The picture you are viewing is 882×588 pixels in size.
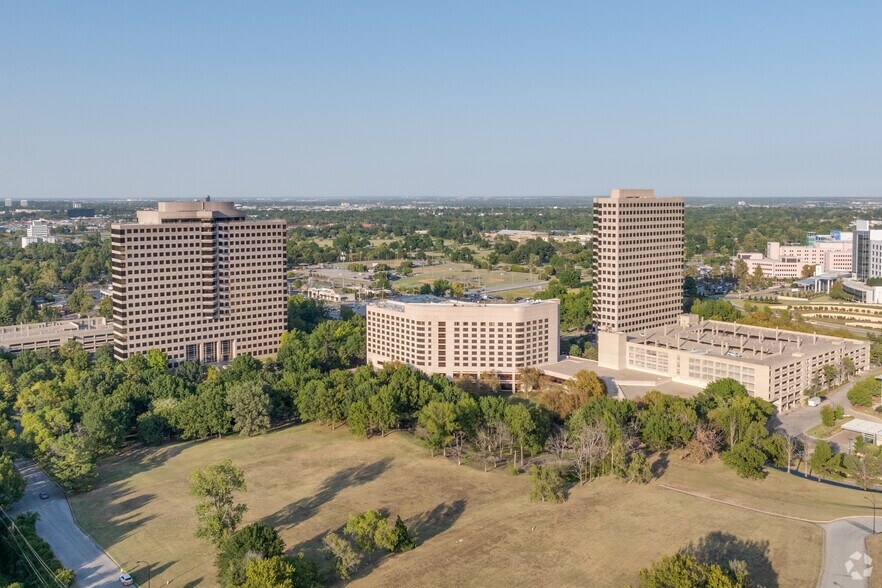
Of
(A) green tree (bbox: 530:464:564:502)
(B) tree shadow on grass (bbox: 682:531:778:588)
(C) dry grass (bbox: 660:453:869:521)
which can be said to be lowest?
(B) tree shadow on grass (bbox: 682:531:778:588)

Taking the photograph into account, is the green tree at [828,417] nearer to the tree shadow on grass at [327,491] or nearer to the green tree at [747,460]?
the green tree at [747,460]

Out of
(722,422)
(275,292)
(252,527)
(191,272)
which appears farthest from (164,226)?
(722,422)

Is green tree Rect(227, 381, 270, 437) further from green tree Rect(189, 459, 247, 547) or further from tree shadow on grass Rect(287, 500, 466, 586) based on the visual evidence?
tree shadow on grass Rect(287, 500, 466, 586)

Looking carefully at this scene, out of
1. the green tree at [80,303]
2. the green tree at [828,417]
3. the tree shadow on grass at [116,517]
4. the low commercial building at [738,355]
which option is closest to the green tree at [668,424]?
the low commercial building at [738,355]

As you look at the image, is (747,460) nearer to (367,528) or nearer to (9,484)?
(367,528)

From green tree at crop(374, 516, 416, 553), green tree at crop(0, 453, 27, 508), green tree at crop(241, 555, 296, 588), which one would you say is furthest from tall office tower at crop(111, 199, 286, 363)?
green tree at crop(241, 555, 296, 588)

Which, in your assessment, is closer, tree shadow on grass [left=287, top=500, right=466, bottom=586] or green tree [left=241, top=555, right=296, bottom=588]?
green tree [left=241, top=555, right=296, bottom=588]

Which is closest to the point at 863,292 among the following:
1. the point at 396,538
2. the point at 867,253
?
the point at 867,253
